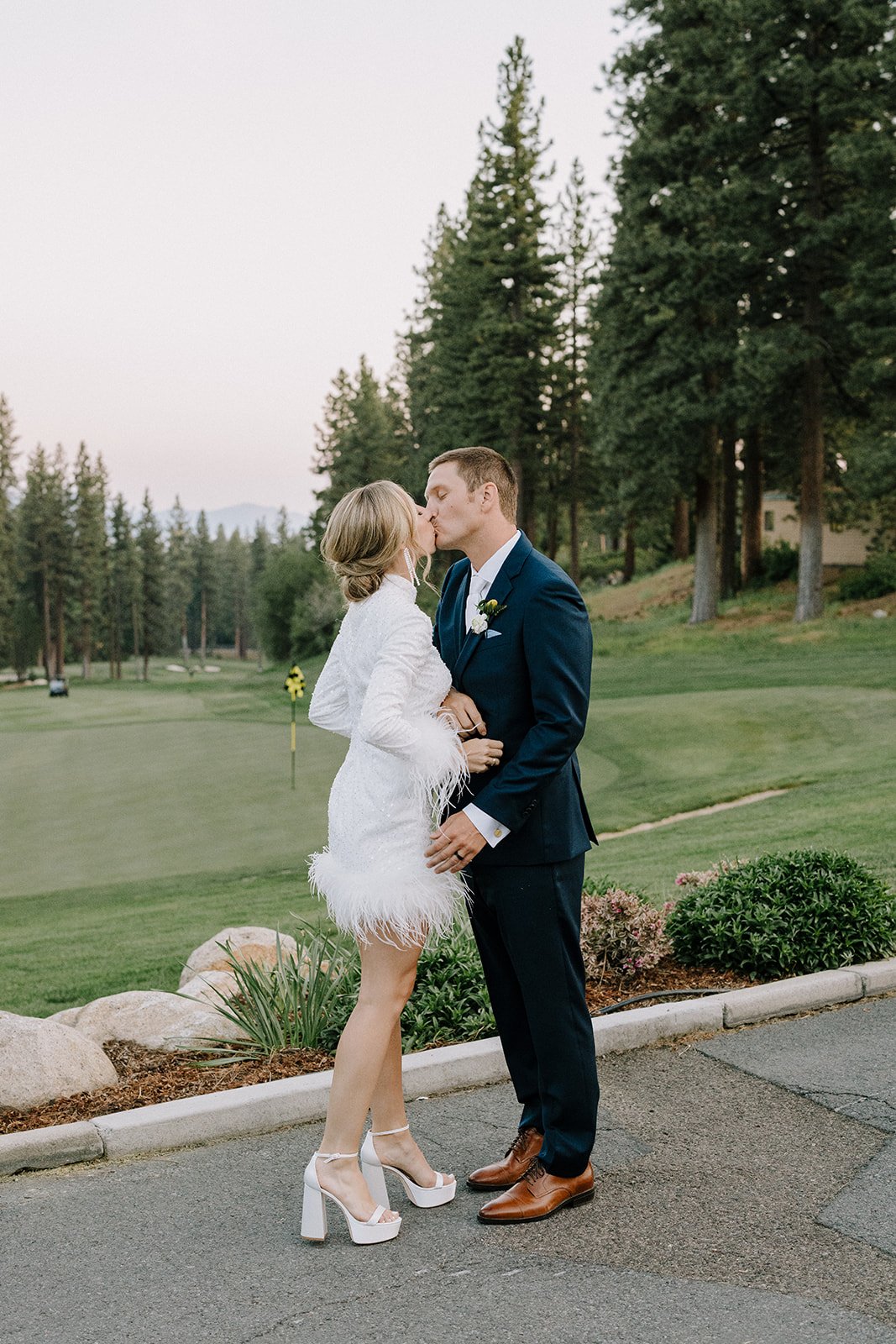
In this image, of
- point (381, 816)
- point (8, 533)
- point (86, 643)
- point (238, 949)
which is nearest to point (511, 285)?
point (238, 949)

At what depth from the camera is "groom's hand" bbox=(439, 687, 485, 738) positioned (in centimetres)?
360

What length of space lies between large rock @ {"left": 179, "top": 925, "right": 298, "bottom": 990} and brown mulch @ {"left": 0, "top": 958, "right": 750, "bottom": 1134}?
4.73ft

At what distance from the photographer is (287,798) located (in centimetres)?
1742

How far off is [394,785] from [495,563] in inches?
29.6

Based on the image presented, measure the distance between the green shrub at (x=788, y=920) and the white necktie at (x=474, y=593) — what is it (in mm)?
2680

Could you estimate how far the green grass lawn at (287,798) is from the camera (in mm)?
10211

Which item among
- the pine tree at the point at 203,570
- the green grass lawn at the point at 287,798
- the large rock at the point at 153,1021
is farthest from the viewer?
the pine tree at the point at 203,570

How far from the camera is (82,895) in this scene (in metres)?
13.2

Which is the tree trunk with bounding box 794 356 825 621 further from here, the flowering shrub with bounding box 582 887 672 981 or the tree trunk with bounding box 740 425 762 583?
the flowering shrub with bounding box 582 887 672 981

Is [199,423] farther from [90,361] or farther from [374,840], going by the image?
[374,840]

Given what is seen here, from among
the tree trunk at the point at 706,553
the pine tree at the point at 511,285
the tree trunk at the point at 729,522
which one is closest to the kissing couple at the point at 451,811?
the tree trunk at the point at 706,553

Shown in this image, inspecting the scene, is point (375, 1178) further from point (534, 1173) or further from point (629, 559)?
point (629, 559)

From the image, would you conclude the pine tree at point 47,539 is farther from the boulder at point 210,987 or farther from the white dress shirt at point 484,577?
the white dress shirt at point 484,577

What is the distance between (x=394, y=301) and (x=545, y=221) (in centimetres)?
2704
